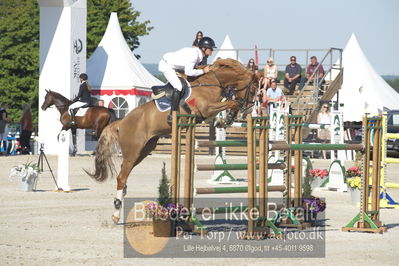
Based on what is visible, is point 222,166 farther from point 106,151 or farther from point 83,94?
point 83,94

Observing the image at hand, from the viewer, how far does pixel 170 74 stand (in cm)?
1150

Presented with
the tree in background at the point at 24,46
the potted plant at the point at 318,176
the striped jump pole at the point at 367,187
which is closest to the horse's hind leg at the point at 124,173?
the striped jump pole at the point at 367,187

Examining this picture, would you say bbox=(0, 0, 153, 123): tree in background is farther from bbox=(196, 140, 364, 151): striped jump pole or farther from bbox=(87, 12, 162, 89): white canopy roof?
bbox=(196, 140, 364, 151): striped jump pole

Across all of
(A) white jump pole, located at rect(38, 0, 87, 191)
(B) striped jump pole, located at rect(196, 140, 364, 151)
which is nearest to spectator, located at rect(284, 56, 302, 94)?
(A) white jump pole, located at rect(38, 0, 87, 191)

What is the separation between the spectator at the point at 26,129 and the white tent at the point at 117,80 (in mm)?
4332

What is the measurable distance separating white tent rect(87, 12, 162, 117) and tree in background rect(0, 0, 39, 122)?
1392 centimetres

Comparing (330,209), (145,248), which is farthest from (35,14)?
(145,248)

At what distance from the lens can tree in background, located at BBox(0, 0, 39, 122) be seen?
45531 millimetres

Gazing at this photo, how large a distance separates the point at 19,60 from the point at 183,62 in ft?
118

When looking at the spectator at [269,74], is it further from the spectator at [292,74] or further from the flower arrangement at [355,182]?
the flower arrangement at [355,182]

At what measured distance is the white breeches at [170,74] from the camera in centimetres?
1141

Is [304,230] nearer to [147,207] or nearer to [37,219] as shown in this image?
[147,207]

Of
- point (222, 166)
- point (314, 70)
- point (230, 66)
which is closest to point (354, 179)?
point (230, 66)

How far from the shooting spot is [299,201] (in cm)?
1131
